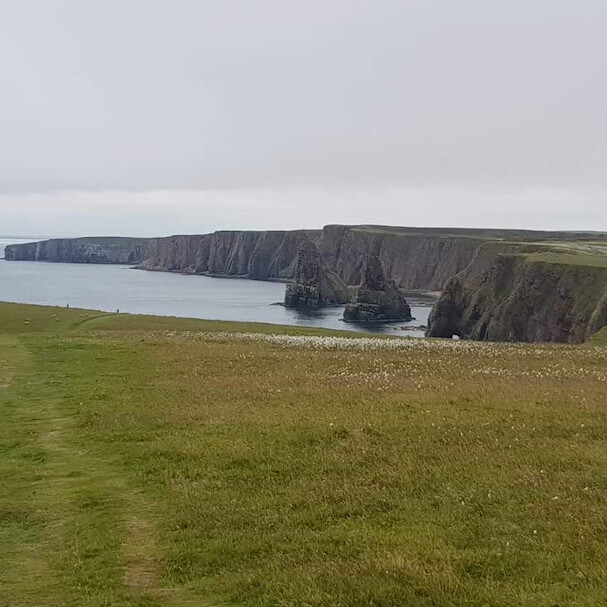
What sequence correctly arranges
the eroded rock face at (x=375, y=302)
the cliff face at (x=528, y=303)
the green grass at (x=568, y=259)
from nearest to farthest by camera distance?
the cliff face at (x=528, y=303) < the green grass at (x=568, y=259) < the eroded rock face at (x=375, y=302)

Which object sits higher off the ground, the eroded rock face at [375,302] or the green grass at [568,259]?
the green grass at [568,259]

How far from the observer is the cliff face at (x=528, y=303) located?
336 feet

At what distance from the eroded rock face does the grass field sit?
150 meters

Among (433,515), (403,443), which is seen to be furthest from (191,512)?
(403,443)

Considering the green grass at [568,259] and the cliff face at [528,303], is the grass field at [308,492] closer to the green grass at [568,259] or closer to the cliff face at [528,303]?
the cliff face at [528,303]

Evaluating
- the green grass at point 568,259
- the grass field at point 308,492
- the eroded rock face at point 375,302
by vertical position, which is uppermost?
the green grass at point 568,259

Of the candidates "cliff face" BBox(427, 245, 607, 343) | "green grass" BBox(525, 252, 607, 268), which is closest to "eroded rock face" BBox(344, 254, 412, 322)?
"cliff face" BBox(427, 245, 607, 343)

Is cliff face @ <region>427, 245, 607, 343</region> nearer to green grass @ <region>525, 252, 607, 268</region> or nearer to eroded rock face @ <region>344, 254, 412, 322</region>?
green grass @ <region>525, 252, 607, 268</region>

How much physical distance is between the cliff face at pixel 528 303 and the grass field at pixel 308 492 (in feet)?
271

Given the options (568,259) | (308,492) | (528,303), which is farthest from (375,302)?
(308,492)

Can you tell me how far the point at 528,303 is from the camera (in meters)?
116

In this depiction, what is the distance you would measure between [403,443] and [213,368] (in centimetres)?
1425

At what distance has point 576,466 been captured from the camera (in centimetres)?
1262

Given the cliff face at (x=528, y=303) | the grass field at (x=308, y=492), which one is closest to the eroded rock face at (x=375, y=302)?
the cliff face at (x=528, y=303)
